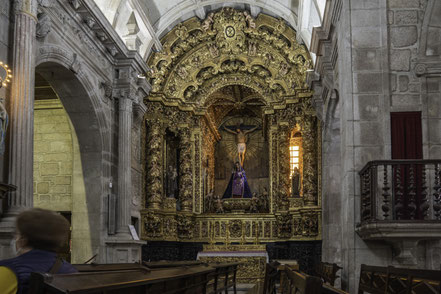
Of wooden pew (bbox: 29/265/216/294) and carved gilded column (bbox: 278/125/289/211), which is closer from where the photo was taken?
wooden pew (bbox: 29/265/216/294)

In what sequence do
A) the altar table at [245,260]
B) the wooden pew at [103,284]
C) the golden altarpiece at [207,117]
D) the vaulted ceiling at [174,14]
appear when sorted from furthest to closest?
1. the golden altarpiece at [207,117]
2. the altar table at [245,260]
3. the vaulted ceiling at [174,14]
4. the wooden pew at [103,284]

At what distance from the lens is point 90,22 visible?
42.0 ft

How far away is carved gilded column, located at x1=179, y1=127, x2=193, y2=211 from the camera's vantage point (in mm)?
19364

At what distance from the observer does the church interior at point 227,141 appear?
852 centimetres

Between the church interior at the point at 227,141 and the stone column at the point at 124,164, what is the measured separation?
0.17ft

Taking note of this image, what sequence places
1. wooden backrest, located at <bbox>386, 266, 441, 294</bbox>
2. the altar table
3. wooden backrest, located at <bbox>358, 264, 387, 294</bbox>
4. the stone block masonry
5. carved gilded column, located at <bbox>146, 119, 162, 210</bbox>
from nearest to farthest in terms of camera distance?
1. wooden backrest, located at <bbox>386, 266, 441, 294</bbox>
2. wooden backrest, located at <bbox>358, 264, 387, 294</bbox>
3. the stone block masonry
4. the altar table
5. carved gilded column, located at <bbox>146, 119, 162, 210</bbox>

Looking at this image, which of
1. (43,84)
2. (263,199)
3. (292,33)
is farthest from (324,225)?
(43,84)

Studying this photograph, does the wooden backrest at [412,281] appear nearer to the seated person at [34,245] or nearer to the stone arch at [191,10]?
the seated person at [34,245]

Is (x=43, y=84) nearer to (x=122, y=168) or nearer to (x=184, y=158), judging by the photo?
(x=122, y=168)

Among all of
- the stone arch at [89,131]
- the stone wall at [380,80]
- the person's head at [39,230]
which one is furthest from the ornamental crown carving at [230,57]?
the person's head at [39,230]

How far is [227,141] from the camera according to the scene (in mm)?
24203

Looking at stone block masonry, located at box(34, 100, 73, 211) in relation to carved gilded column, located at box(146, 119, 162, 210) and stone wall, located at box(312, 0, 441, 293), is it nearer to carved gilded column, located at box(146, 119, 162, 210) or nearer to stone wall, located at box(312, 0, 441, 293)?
carved gilded column, located at box(146, 119, 162, 210)

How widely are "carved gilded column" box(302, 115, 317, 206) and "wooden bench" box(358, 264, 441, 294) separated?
438 inches

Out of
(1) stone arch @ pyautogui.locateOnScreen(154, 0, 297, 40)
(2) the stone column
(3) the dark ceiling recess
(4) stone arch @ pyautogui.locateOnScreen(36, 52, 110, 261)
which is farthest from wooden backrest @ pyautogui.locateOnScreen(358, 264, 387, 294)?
(1) stone arch @ pyautogui.locateOnScreen(154, 0, 297, 40)
